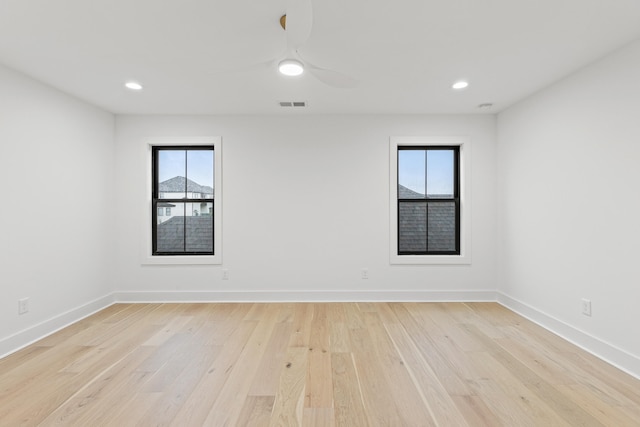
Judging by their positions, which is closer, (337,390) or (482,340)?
(337,390)

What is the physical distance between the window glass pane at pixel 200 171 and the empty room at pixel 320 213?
3 centimetres

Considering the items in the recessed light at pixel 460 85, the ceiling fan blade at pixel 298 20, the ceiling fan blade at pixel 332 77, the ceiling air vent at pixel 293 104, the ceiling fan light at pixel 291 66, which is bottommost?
the ceiling fan blade at pixel 332 77

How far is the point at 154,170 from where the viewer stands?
13.0 ft

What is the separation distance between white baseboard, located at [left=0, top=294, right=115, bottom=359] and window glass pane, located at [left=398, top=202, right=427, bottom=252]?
12.9 feet

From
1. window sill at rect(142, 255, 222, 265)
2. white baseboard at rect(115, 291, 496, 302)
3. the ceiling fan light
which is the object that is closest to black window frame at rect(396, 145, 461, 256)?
white baseboard at rect(115, 291, 496, 302)

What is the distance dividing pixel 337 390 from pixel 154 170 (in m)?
3.57

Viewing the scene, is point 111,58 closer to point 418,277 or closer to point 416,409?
point 416,409

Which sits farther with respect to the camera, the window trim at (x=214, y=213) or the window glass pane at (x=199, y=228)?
the window glass pane at (x=199, y=228)

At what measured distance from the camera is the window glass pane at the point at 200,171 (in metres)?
4.07

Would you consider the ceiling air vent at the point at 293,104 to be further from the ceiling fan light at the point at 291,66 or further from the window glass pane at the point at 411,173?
the window glass pane at the point at 411,173

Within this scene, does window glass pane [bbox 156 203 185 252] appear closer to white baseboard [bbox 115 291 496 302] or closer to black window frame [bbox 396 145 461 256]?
white baseboard [bbox 115 291 496 302]

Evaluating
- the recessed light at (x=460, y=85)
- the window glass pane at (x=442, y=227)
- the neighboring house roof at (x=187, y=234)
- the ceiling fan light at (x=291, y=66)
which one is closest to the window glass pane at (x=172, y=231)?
the neighboring house roof at (x=187, y=234)

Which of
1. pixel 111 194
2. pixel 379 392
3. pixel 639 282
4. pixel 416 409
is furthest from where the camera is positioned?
pixel 111 194

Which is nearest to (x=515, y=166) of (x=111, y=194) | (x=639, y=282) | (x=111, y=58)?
(x=639, y=282)
